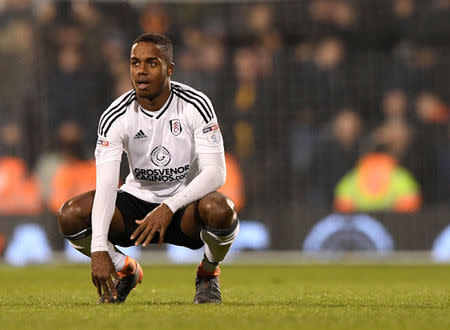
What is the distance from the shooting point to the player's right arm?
599 cm

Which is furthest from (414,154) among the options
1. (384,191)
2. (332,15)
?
(332,15)

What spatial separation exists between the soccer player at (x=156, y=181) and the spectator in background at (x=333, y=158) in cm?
782

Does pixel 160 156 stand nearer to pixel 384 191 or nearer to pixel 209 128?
pixel 209 128

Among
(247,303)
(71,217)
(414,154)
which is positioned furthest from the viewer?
(414,154)

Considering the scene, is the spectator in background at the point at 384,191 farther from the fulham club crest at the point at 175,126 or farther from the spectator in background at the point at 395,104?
the fulham club crest at the point at 175,126

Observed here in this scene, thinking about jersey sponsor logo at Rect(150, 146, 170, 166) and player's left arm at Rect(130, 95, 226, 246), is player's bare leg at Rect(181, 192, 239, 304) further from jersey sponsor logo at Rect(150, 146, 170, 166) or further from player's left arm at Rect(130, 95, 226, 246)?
jersey sponsor logo at Rect(150, 146, 170, 166)

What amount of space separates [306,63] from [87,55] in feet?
10.6

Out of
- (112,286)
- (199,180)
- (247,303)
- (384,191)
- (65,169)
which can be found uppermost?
(199,180)

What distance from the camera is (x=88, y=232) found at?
20.9 ft

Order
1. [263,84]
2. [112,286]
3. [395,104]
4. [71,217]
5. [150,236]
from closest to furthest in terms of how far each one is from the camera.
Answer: [150,236], [112,286], [71,217], [395,104], [263,84]

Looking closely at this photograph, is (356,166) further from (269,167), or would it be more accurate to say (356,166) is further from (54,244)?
(54,244)

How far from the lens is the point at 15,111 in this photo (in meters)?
14.9

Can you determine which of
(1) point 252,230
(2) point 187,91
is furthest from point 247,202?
(2) point 187,91

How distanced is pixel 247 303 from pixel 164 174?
3.20ft
